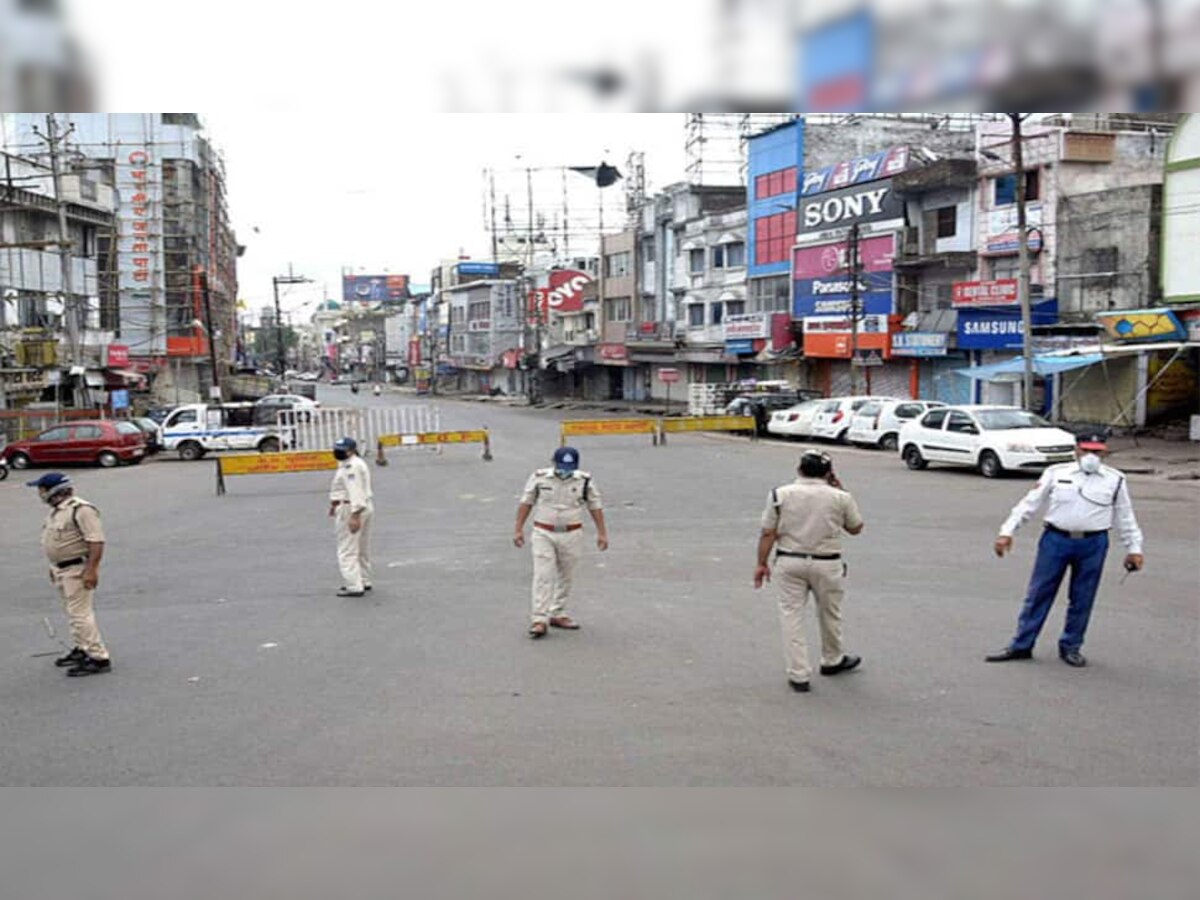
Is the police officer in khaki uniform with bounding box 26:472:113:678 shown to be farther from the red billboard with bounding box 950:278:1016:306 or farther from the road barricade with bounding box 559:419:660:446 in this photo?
the red billboard with bounding box 950:278:1016:306

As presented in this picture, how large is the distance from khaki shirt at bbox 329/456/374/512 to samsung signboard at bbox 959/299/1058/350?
92.5ft

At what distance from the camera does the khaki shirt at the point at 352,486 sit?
36.1ft

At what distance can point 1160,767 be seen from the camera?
5.61 m

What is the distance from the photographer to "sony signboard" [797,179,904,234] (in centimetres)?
4281

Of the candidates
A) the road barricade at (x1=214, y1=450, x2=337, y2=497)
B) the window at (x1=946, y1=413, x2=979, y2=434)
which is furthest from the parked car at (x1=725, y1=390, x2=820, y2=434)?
the road barricade at (x1=214, y1=450, x2=337, y2=497)

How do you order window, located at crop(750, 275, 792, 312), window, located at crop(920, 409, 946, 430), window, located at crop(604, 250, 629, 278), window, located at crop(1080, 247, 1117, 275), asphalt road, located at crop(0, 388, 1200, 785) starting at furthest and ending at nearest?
1. window, located at crop(604, 250, 629, 278)
2. window, located at crop(750, 275, 792, 312)
3. window, located at crop(1080, 247, 1117, 275)
4. window, located at crop(920, 409, 946, 430)
5. asphalt road, located at crop(0, 388, 1200, 785)

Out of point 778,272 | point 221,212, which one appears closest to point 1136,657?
point 778,272

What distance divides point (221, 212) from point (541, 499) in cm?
6974

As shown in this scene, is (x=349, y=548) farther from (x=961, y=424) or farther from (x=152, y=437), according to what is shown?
(x=152, y=437)

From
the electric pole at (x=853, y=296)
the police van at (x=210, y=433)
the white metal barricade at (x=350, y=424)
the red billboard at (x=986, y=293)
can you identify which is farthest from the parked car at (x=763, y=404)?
the police van at (x=210, y=433)

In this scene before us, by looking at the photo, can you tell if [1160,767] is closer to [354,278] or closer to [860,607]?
[860,607]

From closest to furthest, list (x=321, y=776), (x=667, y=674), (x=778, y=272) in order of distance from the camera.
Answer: (x=321, y=776) → (x=667, y=674) → (x=778, y=272)

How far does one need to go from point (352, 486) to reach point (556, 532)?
9.20ft

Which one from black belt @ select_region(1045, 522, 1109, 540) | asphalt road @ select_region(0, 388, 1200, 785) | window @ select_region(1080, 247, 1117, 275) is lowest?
asphalt road @ select_region(0, 388, 1200, 785)
